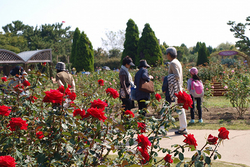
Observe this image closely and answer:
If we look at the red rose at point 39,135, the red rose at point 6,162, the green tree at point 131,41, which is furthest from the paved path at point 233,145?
the green tree at point 131,41

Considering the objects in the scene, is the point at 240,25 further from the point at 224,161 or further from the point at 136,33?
the point at 224,161

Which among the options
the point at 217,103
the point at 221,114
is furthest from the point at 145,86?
the point at 217,103

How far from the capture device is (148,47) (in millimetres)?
23297

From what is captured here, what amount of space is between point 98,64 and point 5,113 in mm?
30301

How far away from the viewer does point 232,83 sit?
20.8 feet

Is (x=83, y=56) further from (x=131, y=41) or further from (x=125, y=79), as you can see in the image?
(x=125, y=79)

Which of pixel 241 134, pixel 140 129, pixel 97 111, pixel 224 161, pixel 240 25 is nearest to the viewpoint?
pixel 97 111

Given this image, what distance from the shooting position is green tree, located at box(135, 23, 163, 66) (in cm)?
2325

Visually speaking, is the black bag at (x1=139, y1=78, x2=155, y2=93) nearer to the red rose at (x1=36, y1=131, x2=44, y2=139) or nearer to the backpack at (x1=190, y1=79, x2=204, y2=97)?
the backpack at (x1=190, y1=79, x2=204, y2=97)

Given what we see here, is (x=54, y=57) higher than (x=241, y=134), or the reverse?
(x=54, y=57)

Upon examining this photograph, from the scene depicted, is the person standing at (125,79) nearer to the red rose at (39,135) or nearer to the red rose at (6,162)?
the red rose at (39,135)

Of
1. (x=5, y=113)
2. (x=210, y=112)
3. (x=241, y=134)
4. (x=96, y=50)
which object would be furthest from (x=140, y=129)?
(x=96, y=50)

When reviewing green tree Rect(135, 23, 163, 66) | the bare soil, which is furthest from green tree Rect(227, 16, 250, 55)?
the bare soil

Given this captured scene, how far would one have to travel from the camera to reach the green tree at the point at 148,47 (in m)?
23.2
